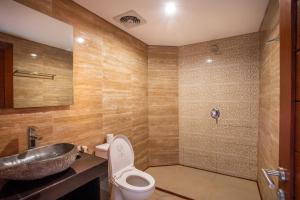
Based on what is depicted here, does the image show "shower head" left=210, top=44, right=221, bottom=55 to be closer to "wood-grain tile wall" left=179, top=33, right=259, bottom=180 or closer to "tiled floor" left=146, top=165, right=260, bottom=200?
"wood-grain tile wall" left=179, top=33, right=259, bottom=180

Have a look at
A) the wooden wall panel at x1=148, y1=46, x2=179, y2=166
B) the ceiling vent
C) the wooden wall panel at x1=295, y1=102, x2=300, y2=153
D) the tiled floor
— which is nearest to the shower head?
the wooden wall panel at x1=148, y1=46, x2=179, y2=166

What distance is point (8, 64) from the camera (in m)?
1.28

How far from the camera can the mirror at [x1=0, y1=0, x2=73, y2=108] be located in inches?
51.5

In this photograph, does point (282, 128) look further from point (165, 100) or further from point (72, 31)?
point (165, 100)

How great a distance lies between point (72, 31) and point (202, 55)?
2.17 m

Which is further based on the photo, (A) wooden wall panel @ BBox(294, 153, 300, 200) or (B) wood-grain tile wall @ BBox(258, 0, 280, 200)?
(B) wood-grain tile wall @ BBox(258, 0, 280, 200)

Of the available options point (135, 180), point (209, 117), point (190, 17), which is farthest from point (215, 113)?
point (135, 180)

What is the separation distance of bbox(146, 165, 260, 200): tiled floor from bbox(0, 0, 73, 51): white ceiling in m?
2.18

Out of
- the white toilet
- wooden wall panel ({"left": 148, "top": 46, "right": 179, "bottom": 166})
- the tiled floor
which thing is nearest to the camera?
the white toilet

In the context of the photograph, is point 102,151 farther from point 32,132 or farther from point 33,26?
point 33,26

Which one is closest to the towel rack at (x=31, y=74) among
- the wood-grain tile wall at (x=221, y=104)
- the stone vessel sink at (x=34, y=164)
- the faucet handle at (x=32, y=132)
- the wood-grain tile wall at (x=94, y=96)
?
the wood-grain tile wall at (x=94, y=96)

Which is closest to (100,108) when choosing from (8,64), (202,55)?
(8,64)

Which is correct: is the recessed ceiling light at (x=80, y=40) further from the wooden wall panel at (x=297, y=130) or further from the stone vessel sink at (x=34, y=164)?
the wooden wall panel at (x=297, y=130)

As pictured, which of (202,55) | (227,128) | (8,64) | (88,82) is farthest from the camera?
(202,55)
